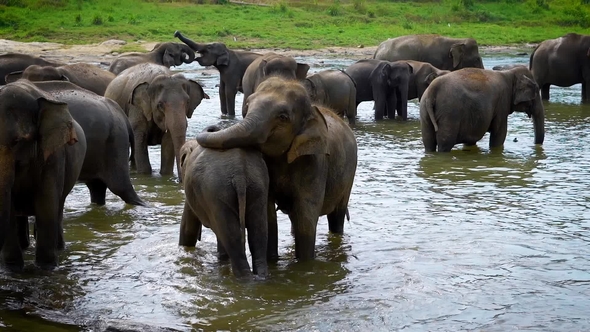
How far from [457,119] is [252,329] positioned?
7.38 meters

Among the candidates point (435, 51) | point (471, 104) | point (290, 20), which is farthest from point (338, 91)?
point (290, 20)

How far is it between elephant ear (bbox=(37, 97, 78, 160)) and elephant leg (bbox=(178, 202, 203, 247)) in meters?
1.07

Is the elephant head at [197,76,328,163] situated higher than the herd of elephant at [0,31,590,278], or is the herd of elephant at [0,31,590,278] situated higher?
the elephant head at [197,76,328,163]

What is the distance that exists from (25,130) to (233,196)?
55.5 inches

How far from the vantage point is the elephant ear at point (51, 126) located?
6246mm

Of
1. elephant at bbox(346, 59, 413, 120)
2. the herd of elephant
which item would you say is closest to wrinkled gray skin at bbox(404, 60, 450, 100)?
elephant at bbox(346, 59, 413, 120)

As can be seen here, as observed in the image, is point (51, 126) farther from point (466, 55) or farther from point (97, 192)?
point (466, 55)

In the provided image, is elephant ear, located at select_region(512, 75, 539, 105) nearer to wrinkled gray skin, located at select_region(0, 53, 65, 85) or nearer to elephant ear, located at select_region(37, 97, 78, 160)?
wrinkled gray skin, located at select_region(0, 53, 65, 85)

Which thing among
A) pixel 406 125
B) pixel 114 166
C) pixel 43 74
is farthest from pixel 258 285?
pixel 406 125

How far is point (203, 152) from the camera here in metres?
6.10

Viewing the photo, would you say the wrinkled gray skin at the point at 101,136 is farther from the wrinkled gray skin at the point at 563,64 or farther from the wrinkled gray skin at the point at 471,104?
the wrinkled gray skin at the point at 563,64

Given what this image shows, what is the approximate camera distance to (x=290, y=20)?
41156 mm

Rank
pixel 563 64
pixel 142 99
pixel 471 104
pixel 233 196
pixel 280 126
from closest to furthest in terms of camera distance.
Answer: pixel 233 196 → pixel 280 126 → pixel 142 99 → pixel 471 104 → pixel 563 64

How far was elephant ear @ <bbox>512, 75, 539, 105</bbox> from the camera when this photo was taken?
42.8 ft
